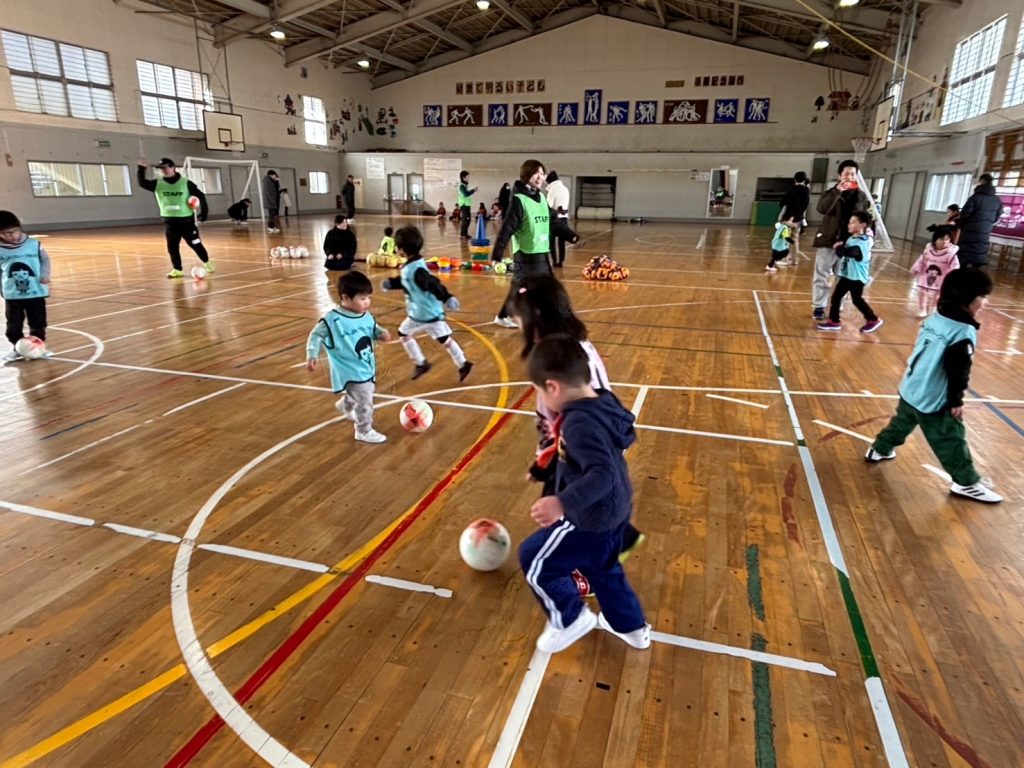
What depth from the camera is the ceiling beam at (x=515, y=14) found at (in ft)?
86.0

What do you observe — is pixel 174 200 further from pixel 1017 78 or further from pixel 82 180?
pixel 1017 78

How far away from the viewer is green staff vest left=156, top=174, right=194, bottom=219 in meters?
10.5

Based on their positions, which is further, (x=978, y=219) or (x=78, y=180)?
(x=78, y=180)

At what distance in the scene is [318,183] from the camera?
32156mm

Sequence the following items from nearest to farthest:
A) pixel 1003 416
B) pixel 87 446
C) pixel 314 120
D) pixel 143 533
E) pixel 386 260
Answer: pixel 143 533
pixel 87 446
pixel 1003 416
pixel 386 260
pixel 314 120

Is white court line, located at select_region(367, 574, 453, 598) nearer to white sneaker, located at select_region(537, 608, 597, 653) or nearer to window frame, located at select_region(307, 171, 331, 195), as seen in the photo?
white sneaker, located at select_region(537, 608, 597, 653)

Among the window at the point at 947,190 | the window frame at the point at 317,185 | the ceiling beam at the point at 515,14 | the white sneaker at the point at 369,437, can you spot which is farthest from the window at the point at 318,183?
the white sneaker at the point at 369,437

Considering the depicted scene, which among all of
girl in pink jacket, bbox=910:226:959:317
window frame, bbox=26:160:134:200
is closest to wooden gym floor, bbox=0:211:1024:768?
girl in pink jacket, bbox=910:226:959:317

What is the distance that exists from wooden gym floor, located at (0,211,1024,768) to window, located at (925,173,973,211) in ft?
43.6

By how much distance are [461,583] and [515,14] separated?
1192 inches

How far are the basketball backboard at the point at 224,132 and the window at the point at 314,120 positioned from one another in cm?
535

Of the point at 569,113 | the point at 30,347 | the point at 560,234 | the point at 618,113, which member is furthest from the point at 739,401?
the point at 569,113

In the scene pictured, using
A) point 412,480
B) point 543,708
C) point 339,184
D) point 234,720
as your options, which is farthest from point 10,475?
point 339,184

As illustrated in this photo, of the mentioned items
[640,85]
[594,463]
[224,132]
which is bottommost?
[594,463]
